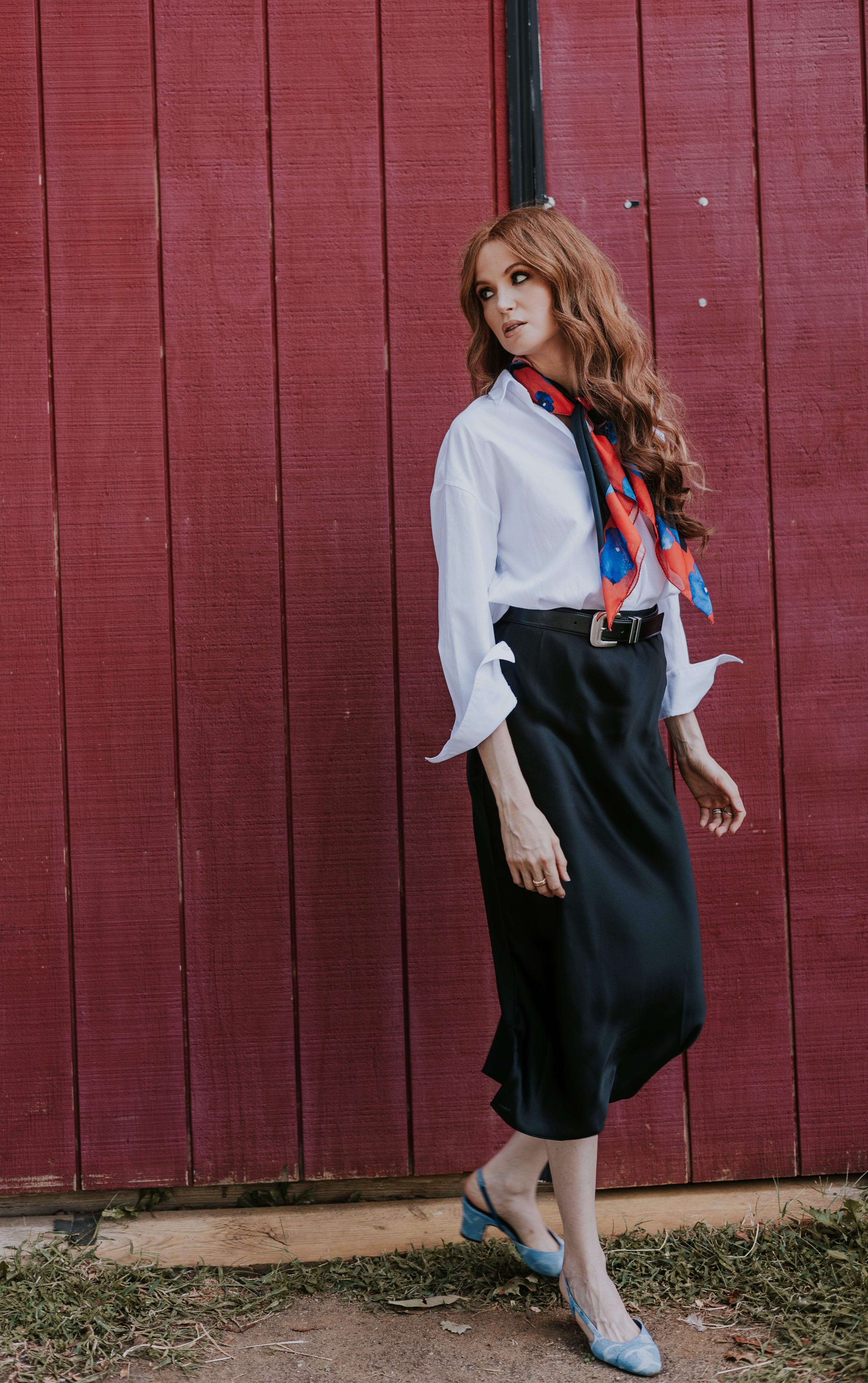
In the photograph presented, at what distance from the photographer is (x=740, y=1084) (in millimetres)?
2189

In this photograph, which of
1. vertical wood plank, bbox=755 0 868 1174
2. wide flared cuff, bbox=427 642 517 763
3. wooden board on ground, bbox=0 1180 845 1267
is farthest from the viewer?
vertical wood plank, bbox=755 0 868 1174

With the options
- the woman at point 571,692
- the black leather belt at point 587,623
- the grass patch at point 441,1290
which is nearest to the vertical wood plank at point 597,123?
the woman at point 571,692

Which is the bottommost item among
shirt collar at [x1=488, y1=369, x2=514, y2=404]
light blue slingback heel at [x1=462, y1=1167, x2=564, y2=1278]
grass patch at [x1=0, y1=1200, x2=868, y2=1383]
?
grass patch at [x1=0, y1=1200, x2=868, y2=1383]

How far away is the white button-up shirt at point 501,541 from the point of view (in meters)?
1.61

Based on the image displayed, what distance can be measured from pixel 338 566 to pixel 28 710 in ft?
2.13

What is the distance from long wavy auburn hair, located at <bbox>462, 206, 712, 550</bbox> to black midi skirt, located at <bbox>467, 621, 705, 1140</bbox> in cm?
28

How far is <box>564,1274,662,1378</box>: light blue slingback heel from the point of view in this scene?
1.68 meters

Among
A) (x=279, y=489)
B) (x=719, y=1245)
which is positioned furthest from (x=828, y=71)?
(x=719, y=1245)

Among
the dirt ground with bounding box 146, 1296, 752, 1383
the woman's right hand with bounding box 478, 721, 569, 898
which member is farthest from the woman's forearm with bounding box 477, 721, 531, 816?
the dirt ground with bounding box 146, 1296, 752, 1383

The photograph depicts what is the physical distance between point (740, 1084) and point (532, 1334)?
2.13ft

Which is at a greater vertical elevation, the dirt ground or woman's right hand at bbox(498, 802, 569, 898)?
woman's right hand at bbox(498, 802, 569, 898)

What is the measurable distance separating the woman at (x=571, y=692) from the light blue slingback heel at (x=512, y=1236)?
0.11 metres

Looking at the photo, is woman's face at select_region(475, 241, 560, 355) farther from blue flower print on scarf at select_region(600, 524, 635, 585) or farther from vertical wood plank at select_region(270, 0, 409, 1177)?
vertical wood plank at select_region(270, 0, 409, 1177)

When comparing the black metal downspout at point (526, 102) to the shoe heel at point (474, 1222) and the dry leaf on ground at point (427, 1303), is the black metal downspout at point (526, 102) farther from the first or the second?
the dry leaf on ground at point (427, 1303)
